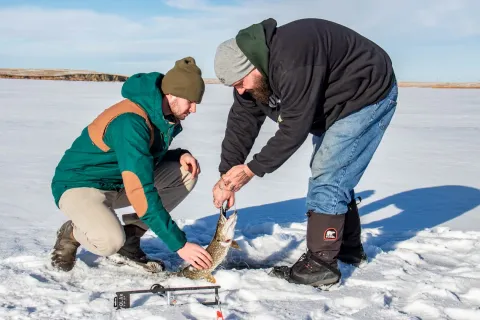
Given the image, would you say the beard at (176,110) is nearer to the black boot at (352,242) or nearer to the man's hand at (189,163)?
the man's hand at (189,163)

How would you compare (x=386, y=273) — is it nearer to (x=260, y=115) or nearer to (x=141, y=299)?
(x=260, y=115)

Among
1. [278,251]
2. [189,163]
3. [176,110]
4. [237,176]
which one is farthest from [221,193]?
[278,251]

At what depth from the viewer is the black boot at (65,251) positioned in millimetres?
3750

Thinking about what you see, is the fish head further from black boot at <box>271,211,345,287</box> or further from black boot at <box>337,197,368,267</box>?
black boot at <box>337,197,368,267</box>

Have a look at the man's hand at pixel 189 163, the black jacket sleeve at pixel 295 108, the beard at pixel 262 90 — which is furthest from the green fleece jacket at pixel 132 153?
the black jacket sleeve at pixel 295 108

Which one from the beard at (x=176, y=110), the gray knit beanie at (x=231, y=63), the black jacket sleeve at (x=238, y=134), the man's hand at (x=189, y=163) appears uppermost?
the gray knit beanie at (x=231, y=63)

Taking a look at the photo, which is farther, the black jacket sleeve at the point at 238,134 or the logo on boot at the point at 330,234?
the black jacket sleeve at the point at 238,134

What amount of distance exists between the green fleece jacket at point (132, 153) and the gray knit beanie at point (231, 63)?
1.50 ft

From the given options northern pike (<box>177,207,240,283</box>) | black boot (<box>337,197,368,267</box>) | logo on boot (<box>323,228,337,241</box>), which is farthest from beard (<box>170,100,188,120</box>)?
black boot (<box>337,197,368,267</box>)

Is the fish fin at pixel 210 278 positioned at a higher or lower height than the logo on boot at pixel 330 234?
lower

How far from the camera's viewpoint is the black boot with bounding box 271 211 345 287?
3625mm

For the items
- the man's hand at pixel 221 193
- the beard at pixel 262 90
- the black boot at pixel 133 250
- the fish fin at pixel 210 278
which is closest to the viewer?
the beard at pixel 262 90

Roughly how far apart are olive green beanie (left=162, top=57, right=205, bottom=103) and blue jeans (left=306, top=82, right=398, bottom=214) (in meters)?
0.92

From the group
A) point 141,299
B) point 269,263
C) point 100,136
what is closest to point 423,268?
point 269,263
